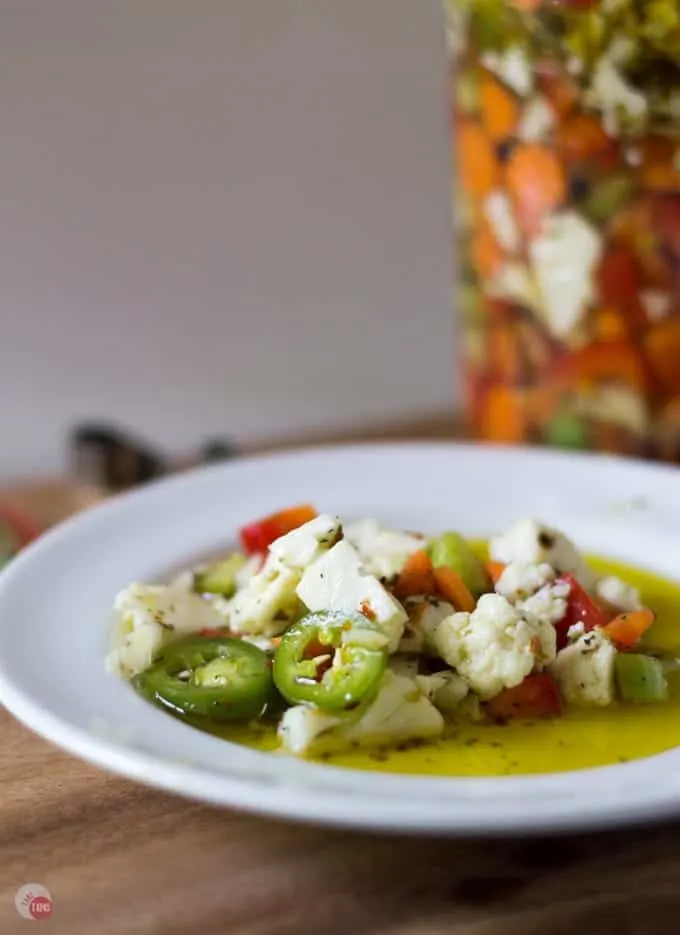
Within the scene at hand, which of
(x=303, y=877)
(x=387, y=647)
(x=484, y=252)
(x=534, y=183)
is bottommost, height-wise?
(x=303, y=877)

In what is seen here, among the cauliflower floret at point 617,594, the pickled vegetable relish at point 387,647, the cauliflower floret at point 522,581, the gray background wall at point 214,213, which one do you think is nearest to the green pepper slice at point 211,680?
the pickled vegetable relish at point 387,647

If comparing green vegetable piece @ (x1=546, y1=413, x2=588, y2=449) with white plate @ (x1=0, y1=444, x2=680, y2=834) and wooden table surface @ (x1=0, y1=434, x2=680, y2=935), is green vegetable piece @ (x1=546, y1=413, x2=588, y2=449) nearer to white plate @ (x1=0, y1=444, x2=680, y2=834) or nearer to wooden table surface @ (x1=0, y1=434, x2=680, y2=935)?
white plate @ (x1=0, y1=444, x2=680, y2=834)

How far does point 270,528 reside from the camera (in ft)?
4.15

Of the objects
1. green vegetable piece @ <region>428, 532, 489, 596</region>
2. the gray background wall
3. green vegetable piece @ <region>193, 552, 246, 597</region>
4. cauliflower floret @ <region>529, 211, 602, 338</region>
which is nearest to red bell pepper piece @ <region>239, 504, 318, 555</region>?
green vegetable piece @ <region>193, 552, 246, 597</region>

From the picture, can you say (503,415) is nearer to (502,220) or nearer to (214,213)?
(502,220)

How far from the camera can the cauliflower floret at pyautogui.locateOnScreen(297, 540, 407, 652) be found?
0.99 meters

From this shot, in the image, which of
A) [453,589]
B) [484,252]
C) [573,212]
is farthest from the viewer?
[484,252]

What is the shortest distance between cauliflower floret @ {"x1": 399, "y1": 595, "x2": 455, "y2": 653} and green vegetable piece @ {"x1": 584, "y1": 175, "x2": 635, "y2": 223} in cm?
62

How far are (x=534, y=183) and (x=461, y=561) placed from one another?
567 mm

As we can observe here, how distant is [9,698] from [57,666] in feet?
0.34

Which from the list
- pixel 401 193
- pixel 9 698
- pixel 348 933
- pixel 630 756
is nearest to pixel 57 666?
pixel 9 698

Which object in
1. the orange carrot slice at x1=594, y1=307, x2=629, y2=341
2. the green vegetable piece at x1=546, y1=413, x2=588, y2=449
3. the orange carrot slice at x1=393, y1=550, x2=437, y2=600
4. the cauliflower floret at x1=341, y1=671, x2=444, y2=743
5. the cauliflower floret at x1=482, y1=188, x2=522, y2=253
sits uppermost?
the cauliflower floret at x1=482, y1=188, x2=522, y2=253

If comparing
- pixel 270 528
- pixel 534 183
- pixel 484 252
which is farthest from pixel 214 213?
pixel 270 528

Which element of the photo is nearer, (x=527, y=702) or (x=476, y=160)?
(x=527, y=702)
